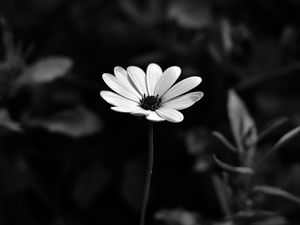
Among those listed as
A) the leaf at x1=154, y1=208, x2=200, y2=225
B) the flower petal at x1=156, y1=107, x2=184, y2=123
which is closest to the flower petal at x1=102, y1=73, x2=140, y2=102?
the flower petal at x1=156, y1=107, x2=184, y2=123

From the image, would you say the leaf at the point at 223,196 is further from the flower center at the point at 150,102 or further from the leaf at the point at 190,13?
the leaf at the point at 190,13

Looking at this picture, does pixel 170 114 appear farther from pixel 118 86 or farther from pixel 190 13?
pixel 190 13

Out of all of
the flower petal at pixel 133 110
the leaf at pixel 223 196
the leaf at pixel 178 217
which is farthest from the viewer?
the leaf at pixel 178 217

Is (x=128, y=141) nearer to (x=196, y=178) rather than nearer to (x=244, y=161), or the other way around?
(x=196, y=178)

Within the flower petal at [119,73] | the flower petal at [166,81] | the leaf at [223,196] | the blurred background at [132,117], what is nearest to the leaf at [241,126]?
the leaf at [223,196]

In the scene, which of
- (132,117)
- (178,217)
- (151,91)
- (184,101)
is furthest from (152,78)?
(132,117)

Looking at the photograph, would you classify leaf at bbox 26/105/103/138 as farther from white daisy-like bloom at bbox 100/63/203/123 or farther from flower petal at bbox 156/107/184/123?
flower petal at bbox 156/107/184/123

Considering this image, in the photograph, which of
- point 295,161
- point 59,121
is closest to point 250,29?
point 295,161
